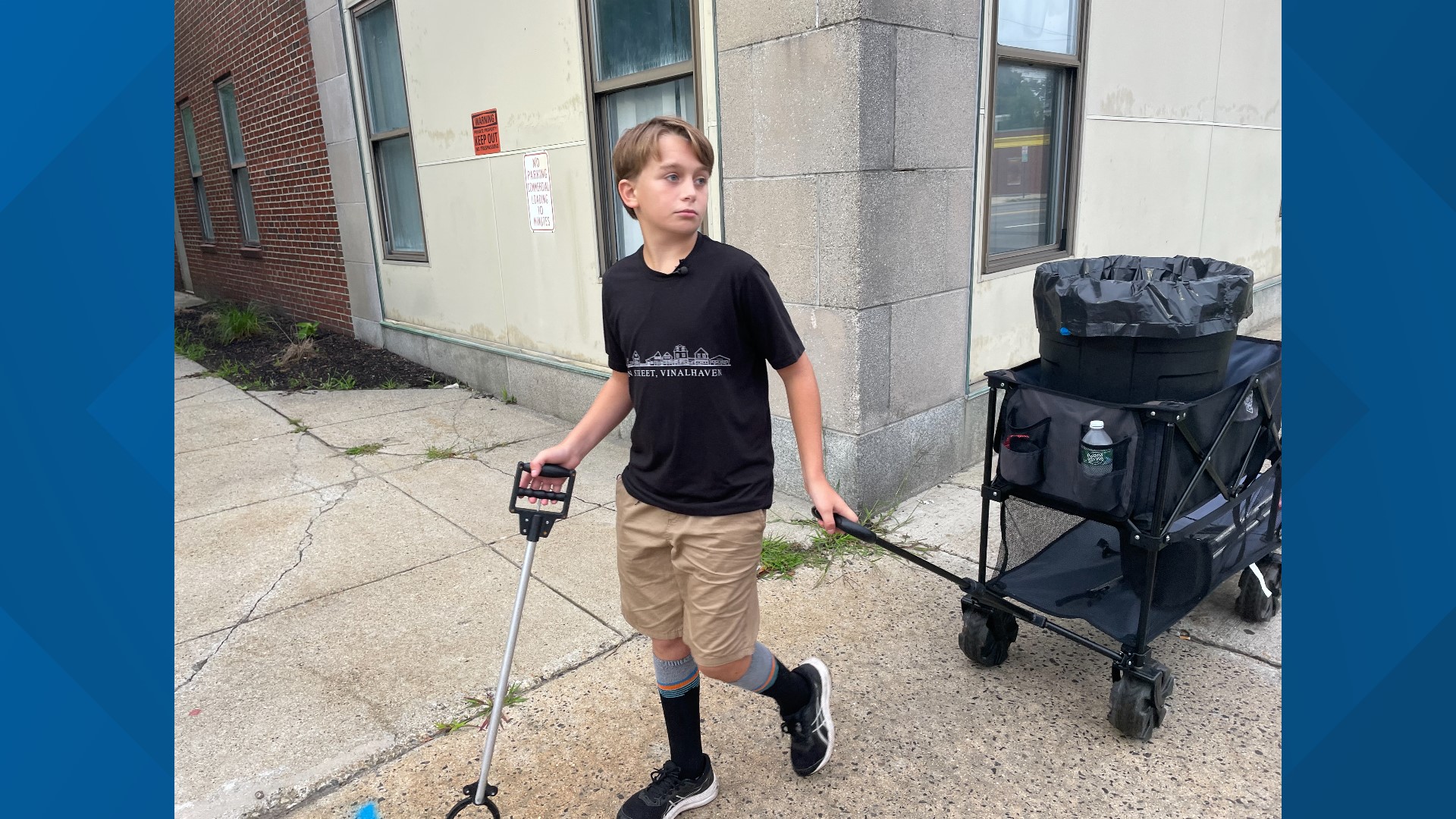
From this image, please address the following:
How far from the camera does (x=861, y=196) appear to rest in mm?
4082

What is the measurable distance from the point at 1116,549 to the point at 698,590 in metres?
1.95

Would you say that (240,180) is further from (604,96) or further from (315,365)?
(604,96)

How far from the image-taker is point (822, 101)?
13.5ft

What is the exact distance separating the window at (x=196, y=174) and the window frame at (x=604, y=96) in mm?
10166

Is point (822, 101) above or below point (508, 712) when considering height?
above

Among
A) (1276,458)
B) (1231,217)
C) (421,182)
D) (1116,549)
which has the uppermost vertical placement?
(421,182)

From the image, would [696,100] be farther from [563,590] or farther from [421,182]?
[421,182]

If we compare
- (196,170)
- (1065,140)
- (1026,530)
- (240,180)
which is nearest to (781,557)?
(1026,530)

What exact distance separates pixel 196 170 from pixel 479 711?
535 inches

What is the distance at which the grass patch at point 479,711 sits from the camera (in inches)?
116

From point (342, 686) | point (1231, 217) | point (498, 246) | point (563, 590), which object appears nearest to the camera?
point (342, 686)

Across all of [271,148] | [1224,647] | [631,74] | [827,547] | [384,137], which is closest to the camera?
[1224,647]

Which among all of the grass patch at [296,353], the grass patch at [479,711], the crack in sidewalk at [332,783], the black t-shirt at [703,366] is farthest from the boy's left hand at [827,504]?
the grass patch at [296,353]

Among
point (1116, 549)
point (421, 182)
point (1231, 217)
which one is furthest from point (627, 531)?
point (1231, 217)
